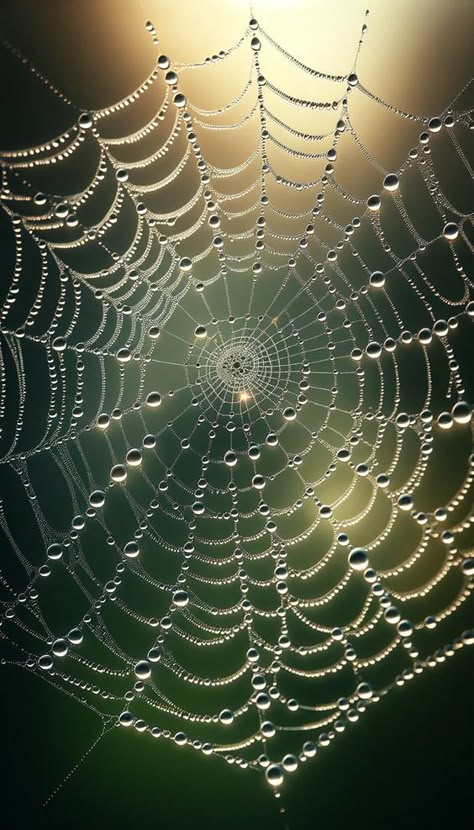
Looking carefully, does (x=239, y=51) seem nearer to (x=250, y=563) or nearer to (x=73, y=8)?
(x=73, y=8)

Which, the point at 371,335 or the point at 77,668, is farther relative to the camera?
the point at 371,335

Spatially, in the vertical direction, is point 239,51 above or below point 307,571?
above

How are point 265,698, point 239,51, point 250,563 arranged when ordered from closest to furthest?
point 265,698 < point 239,51 < point 250,563

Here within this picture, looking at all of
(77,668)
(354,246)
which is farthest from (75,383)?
(354,246)

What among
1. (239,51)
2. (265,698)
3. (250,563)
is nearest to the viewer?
(265,698)

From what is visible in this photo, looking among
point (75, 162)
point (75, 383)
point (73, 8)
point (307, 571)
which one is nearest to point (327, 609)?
point (307, 571)

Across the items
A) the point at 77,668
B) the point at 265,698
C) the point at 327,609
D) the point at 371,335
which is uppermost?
the point at 371,335

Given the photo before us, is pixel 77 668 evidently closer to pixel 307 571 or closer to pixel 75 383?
pixel 307 571
